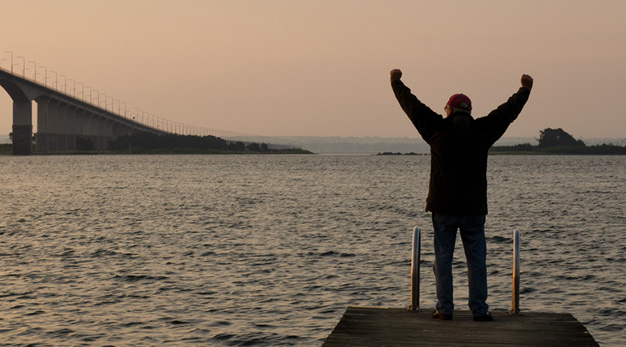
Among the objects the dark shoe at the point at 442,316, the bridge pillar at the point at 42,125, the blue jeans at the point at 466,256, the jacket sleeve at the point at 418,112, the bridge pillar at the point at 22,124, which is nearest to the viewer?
the jacket sleeve at the point at 418,112

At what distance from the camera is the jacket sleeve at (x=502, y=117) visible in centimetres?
809

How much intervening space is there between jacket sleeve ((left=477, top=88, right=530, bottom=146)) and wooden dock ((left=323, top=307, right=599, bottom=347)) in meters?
1.97

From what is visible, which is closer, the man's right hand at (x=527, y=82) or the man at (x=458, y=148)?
the man at (x=458, y=148)

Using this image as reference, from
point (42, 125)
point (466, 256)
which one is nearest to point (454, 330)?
point (466, 256)

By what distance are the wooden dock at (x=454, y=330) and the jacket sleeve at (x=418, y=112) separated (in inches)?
80.5

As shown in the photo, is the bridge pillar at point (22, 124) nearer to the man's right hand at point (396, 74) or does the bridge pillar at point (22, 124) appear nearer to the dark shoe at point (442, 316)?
the dark shoe at point (442, 316)

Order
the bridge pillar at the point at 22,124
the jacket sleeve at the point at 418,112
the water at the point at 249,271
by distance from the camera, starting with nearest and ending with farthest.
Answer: the jacket sleeve at the point at 418,112, the water at the point at 249,271, the bridge pillar at the point at 22,124

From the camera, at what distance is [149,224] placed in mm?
34000

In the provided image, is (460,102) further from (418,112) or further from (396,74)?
(396,74)

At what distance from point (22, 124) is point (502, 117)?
6071 inches

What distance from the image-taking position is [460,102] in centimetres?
810

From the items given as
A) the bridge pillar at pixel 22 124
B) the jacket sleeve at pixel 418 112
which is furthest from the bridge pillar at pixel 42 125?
the jacket sleeve at pixel 418 112

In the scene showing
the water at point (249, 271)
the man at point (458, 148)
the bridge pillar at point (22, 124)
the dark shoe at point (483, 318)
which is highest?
the bridge pillar at point (22, 124)

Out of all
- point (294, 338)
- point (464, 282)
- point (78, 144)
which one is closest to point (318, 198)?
point (464, 282)
